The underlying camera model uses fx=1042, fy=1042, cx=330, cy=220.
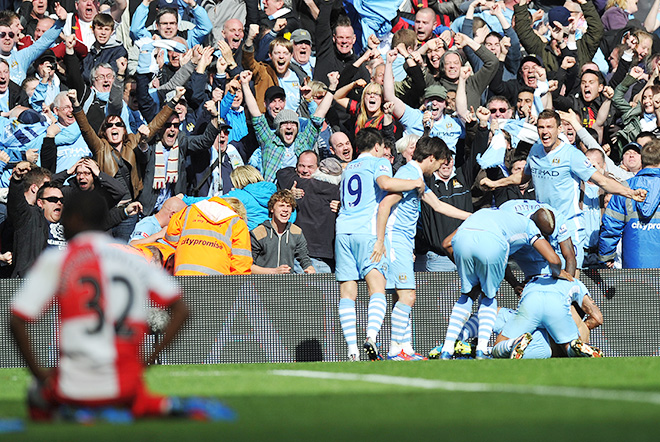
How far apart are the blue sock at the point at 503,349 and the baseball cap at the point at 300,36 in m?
6.64

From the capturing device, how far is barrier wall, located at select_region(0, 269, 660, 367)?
12016 millimetres

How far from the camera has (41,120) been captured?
13.9 m

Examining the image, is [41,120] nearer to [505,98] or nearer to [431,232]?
[431,232]

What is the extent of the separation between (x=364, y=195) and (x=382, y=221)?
1.35ft

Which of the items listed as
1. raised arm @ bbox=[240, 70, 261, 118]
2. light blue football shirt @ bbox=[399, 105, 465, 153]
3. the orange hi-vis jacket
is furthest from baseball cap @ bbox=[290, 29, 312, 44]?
the orange hi-vis jacket

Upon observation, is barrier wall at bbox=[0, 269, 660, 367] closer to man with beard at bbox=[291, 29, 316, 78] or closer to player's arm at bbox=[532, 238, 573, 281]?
player's arm at bbox=[532, 238, 573, 281]

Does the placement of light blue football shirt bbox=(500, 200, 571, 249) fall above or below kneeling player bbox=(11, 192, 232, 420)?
above

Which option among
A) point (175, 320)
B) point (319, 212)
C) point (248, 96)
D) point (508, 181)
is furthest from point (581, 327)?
point (175, 320)

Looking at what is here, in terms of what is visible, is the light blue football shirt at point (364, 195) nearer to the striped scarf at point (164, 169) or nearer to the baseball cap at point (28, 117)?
the striped scarf at point (164, 169)

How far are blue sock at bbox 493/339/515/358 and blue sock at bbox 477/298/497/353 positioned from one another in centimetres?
13

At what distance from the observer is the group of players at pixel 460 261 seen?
10.7 metres

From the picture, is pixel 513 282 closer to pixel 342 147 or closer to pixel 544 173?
pixel 544 173

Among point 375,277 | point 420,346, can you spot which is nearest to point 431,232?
point 420,346

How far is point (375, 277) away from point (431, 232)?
2.62m
